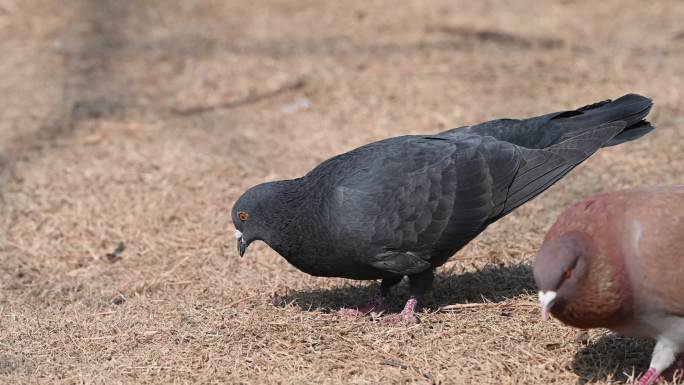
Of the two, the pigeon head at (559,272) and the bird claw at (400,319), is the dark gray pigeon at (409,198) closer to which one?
the bird claw at (400,319)

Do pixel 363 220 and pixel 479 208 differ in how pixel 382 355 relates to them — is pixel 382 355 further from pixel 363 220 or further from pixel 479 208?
pixel 479 208

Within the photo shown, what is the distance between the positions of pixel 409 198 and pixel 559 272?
1473mm

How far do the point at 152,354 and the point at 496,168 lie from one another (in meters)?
2.15

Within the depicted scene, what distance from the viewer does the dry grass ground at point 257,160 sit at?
430 centimetres

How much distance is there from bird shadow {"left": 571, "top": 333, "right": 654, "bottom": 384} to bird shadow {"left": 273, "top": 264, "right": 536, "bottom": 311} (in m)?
0.80

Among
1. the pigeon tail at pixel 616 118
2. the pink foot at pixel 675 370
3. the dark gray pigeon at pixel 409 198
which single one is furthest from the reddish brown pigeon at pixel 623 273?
the pigeon tail at pixel 616 118

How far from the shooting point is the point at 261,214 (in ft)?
16.3

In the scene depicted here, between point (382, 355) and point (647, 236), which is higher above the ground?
point (647, 236)

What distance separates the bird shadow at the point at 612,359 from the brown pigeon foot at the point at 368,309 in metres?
1.26

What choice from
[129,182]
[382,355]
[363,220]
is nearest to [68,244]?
[129,182]

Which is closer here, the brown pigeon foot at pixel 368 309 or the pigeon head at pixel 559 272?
the pigeon head at pixel 559 272

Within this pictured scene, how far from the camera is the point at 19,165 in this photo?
7.63 m

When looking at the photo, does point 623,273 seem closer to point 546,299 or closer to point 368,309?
point 546,299

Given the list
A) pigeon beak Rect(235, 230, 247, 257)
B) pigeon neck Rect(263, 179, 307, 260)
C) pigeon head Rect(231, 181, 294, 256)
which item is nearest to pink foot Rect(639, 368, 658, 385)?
pigeon neck Rect(263, 179, 307, 260)
